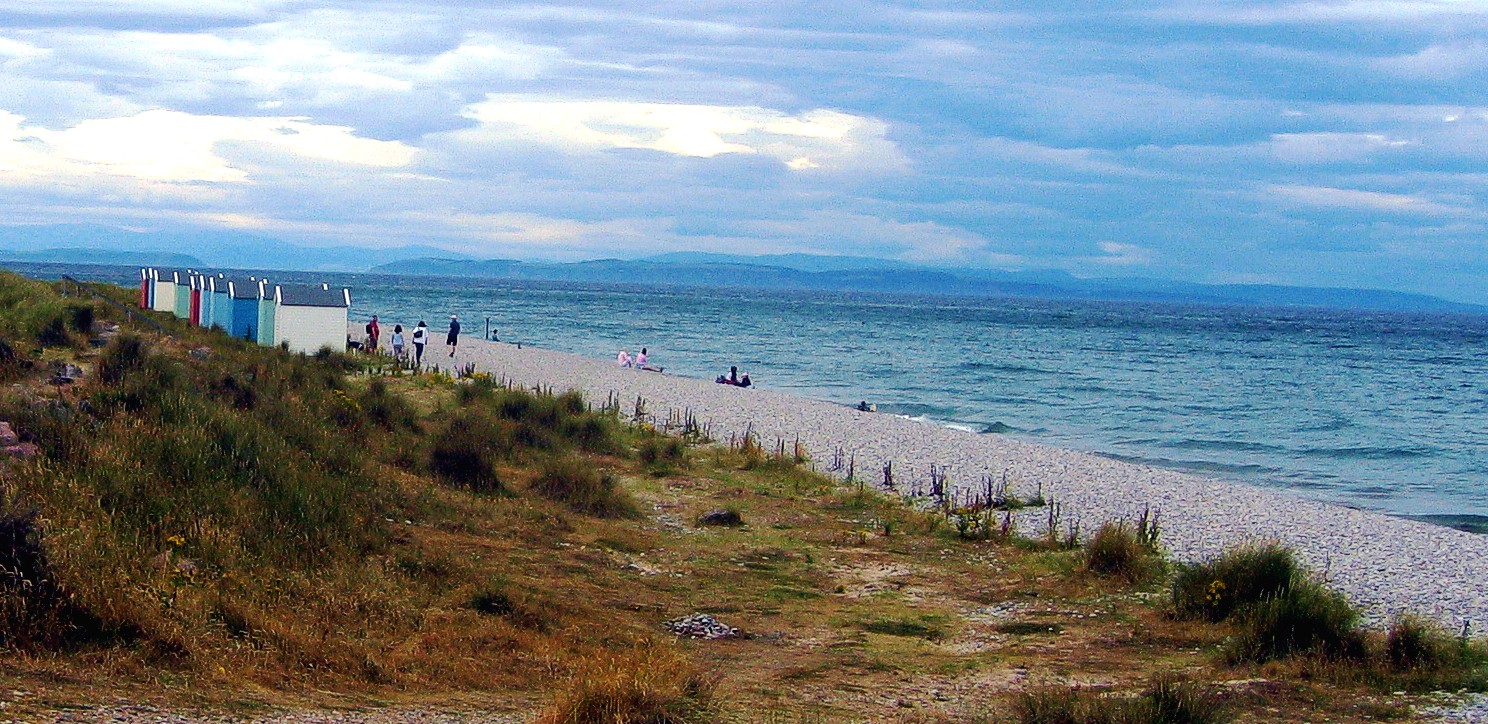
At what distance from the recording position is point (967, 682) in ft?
26.9

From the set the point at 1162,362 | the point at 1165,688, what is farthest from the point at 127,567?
the point at 1162,362

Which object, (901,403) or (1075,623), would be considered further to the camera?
(901,403)

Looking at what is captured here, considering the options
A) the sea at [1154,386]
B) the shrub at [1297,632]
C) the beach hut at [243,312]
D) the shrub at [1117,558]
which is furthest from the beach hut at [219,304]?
the shrub at [1297,632]

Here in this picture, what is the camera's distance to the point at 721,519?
13781mm

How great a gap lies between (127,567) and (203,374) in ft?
28.8

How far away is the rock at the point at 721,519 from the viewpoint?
45.1 feet

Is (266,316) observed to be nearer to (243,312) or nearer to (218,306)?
(243,312)

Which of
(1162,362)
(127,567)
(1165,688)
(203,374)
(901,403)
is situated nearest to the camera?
(1165,688)

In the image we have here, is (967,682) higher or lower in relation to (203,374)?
lower

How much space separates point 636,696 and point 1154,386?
41.9 m

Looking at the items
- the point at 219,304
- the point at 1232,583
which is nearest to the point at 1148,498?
→ the point at 1232,583

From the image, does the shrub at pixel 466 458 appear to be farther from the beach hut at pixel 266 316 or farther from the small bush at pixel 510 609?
the beach hut at pixel 266 316

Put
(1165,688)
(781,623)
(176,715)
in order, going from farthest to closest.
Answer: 1. (781,623)
2. (1165,688)
3. (176,715)

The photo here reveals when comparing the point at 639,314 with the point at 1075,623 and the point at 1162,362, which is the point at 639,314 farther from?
the point at 1075,623
